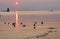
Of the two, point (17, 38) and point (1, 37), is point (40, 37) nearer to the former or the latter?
point (17, 38)

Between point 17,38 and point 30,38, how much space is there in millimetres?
1448

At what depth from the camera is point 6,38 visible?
24.2 m

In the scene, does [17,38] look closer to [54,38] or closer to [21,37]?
[21,37]

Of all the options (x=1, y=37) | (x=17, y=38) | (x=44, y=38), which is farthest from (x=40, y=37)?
(x=1, y=37)

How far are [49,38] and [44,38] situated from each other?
1.73ft

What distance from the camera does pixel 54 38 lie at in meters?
23.8

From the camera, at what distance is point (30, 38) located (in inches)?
944

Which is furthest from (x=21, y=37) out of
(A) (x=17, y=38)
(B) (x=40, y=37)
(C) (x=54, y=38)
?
(C) (x=54, y=38)

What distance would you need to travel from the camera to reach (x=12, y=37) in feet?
82.2

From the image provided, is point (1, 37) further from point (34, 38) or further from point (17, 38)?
point (34, 38)

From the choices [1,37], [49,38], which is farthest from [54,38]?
[1,37]

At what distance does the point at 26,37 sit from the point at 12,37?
5.24ft

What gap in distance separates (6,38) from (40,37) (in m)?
3.57

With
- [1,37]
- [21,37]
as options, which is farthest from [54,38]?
[1,37]
